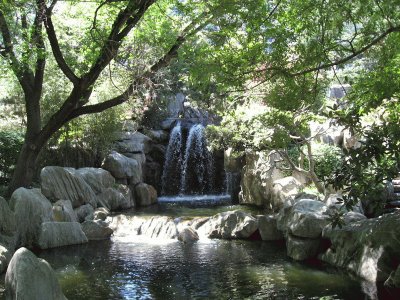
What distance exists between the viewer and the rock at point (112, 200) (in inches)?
650

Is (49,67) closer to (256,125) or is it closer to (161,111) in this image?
(161,111)

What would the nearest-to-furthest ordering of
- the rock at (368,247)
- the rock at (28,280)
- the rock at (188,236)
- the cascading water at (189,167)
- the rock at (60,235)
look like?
1. the rock at (28,280)
2. the rock at (368,247)
3. the rock at (60,235)
4. the rock at (188,236)
5. the cascading water at (189,167)

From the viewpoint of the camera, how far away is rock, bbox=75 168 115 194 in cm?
1648

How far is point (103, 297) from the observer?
723 centimetres

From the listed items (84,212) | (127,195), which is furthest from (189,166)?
(84,212)

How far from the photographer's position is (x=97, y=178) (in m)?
17.0

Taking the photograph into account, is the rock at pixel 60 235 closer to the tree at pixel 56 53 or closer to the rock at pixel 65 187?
the tree at pixel 56 53

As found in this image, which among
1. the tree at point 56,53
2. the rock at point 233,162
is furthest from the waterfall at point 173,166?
the tree at point 56,53

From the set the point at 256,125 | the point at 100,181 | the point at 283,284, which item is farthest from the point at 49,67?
the point at 283,284

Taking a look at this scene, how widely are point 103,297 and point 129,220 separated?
6164mm

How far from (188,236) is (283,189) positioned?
462 centimetres

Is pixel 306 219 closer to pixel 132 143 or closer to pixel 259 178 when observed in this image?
Result: pixel 259 178

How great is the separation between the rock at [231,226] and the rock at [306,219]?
3.92ft

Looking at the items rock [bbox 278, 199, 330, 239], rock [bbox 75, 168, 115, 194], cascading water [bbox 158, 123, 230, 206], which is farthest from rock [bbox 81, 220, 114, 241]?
cascading water [bbox 158, 123, 230, 206]
